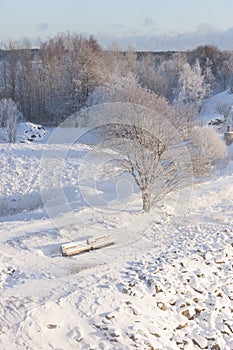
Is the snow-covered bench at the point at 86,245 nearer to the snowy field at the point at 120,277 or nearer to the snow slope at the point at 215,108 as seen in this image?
the snowy field at the point at 120,277

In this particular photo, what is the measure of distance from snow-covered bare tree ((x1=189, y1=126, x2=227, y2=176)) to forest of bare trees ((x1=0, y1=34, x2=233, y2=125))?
1683 centimetres

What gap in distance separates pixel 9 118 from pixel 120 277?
2342 cm

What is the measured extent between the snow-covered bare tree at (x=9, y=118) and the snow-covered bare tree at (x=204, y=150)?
13842 millimetres

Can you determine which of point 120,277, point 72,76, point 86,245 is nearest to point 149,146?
point 86,245

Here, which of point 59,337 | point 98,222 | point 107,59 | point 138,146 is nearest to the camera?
point 59,337

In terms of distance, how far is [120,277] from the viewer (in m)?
10.8

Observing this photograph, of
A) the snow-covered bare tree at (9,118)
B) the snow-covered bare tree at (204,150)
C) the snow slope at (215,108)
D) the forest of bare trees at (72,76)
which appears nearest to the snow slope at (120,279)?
the snow-covered bare tree at (204,150)

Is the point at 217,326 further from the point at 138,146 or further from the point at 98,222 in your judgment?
the point at 138,146

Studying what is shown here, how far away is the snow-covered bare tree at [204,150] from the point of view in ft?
62.1

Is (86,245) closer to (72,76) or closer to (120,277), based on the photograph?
(120,277)

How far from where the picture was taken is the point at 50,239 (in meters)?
13.8

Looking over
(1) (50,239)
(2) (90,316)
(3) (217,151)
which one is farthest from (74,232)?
→ (3) (217,151)

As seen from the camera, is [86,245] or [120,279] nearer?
[120,279]

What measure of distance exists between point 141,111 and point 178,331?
9849 mm
